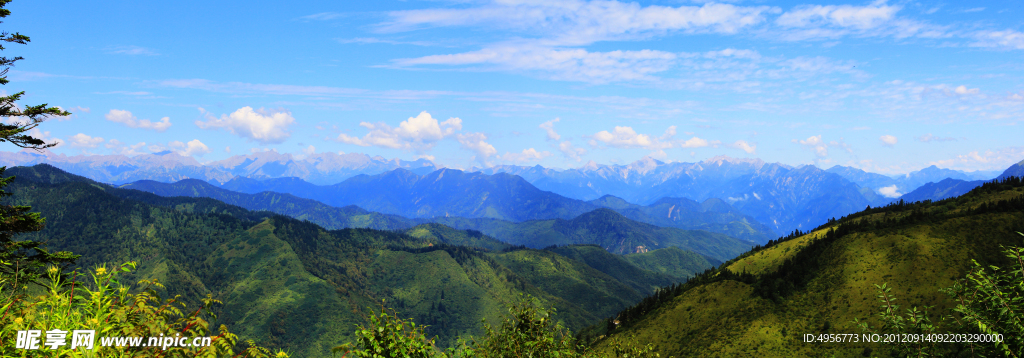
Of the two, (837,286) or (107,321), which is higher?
(107,321)

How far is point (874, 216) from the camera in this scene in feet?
490

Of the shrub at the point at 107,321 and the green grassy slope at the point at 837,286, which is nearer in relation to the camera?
the shrub at the point at 107,321

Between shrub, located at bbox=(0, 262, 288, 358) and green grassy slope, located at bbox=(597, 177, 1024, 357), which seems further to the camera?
green grassy slope, located at bbox=(597, 177, 1024, 357)

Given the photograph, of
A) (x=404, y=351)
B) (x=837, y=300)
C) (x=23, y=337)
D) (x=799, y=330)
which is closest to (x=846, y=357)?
(x=799, y=330)

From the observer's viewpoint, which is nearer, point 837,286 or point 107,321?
point 107,321

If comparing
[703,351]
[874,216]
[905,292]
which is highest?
[874,216]

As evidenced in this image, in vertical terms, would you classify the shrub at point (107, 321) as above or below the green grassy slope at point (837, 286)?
above

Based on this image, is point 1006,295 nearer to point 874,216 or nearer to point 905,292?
point 905,292

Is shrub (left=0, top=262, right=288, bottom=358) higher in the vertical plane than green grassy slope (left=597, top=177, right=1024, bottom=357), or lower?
higher

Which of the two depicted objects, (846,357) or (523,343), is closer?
(523,343)

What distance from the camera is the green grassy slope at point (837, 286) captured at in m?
93.9

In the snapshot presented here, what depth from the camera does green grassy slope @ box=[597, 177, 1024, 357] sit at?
93938 mm

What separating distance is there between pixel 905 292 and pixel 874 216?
2790 inches

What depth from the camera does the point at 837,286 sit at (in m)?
106
